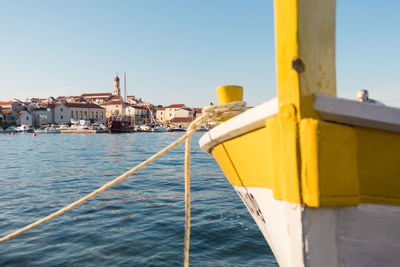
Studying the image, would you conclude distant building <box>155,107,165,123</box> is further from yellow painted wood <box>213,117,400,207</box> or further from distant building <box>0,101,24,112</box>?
yellow painted wood <box>213,117,400,207</box>

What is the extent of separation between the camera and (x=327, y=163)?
58.7 inches

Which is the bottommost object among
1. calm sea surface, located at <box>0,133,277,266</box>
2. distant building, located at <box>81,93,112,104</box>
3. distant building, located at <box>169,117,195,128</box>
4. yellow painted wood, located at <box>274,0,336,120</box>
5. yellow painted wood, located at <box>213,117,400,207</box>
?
calm sea surface, located at <box>0,133,277,266</box>

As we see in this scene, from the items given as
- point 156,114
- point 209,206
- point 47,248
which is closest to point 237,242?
point 209,206

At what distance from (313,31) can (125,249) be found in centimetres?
401

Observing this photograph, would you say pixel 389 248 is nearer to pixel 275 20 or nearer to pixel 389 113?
pixel 389 113

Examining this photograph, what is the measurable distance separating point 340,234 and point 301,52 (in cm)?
102

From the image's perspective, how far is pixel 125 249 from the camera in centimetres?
438

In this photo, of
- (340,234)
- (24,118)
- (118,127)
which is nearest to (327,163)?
(340,234)

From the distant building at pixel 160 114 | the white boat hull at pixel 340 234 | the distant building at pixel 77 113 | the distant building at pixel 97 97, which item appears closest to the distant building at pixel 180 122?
the distant building at pixel 160 114

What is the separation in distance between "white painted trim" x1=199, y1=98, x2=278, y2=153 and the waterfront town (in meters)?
67.3

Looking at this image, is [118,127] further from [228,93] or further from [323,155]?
[323,155]

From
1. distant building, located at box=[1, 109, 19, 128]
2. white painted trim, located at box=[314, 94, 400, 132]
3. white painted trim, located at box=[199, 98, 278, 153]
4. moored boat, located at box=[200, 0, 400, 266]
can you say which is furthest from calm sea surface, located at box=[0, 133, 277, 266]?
distant building, located at box=[1, 109, 19, 128]

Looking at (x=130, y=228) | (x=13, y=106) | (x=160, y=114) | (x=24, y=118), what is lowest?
(x=130, y=228)

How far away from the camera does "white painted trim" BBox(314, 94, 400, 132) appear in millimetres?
1464
